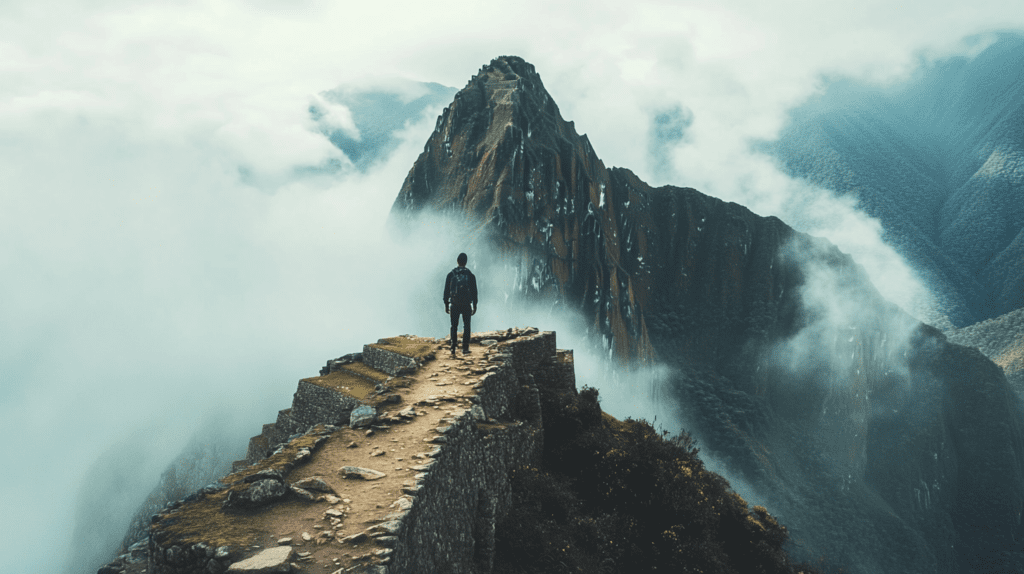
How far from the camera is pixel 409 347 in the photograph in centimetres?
1716

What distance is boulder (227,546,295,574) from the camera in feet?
16.9

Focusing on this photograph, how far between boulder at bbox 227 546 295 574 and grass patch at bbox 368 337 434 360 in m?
9.31

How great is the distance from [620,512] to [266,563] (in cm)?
1076

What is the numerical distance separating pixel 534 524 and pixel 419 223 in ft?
454

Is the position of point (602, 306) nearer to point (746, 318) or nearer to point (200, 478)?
point (746, 318)

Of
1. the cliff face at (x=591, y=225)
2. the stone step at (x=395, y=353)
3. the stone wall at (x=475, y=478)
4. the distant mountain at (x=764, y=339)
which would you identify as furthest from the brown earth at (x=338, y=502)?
the cliff face at (x=591, y=225)

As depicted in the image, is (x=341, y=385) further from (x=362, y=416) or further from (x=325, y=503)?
(x=325, y=503)

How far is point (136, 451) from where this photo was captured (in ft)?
357

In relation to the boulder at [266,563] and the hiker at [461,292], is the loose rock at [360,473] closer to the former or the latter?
the boulder at [266,563]

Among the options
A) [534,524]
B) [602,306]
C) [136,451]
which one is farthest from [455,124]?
[534,524]

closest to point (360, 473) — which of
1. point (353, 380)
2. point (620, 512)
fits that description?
point (620, 512)

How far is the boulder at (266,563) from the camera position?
5.16 meters

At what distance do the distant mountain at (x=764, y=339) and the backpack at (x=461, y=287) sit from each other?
103m

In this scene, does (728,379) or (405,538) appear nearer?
(405,538)
